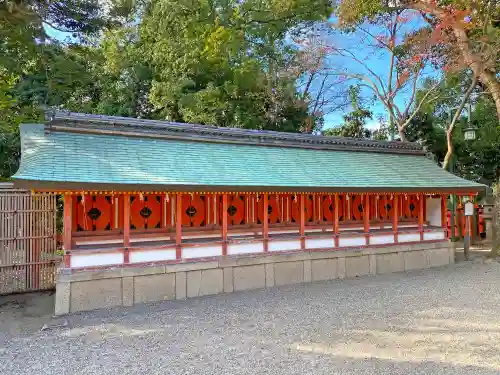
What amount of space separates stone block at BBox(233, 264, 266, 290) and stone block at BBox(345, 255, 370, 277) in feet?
8.80

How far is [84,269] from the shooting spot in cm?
774

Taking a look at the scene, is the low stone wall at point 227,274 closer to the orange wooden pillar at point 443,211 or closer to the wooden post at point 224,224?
the wooden post at point 224,224

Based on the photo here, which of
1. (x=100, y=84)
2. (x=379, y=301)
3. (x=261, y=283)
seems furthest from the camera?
(x=100, y=84)

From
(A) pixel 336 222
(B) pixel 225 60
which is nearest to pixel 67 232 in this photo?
(A) pixel 336 222

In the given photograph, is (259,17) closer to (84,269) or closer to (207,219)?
(207,219)

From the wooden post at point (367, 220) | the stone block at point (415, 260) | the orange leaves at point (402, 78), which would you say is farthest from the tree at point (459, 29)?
the wooden post at point (367, 220)

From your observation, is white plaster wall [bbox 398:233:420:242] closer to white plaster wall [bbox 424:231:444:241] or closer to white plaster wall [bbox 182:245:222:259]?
white plaster wall [bbox 424:231:444:241]

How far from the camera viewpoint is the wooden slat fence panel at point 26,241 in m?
8.50

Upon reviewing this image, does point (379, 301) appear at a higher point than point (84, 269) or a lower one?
lower

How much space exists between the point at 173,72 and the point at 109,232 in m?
9.30

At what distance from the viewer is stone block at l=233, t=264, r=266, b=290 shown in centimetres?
936

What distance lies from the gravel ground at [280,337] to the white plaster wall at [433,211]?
457 centimetres

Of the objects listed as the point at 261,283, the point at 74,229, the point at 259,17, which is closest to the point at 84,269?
the point at 74,229

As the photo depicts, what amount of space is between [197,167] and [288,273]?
141 inches
